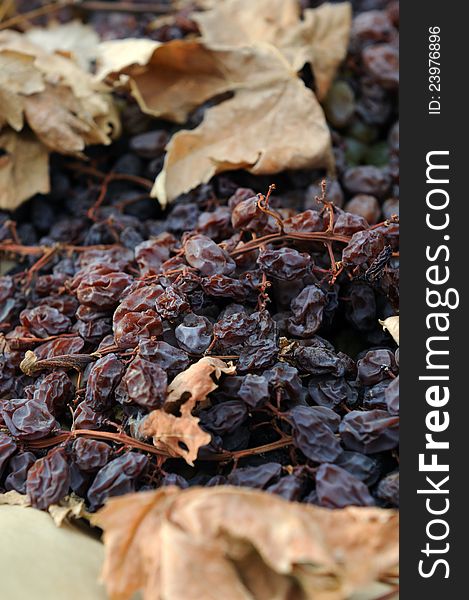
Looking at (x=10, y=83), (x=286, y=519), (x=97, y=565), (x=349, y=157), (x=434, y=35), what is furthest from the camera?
(x=349, y=157)

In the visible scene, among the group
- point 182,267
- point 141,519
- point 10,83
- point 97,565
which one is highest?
point 10,83

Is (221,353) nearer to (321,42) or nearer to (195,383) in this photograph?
(195,383)

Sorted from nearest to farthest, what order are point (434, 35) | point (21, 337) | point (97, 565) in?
point (97, 565) < point (434, 35) < point (21, 337)

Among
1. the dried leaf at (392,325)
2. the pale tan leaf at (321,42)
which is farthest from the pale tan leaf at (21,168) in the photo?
the dried leaf at (392,325)

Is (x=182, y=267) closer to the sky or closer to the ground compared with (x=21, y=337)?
closer to the sky

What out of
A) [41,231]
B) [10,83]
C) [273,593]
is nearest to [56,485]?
[273,593]

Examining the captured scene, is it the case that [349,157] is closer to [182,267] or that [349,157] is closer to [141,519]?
[182,267]

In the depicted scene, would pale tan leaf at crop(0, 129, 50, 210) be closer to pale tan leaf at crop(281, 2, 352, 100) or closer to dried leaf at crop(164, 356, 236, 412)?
pale tan leaf at crop(281, 2, 352, 100)
